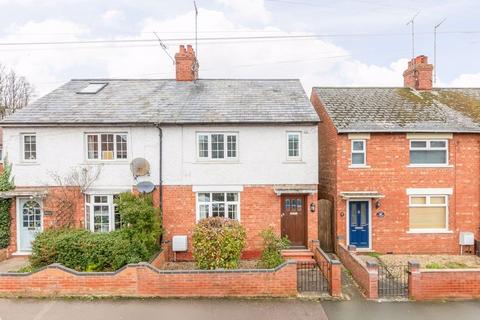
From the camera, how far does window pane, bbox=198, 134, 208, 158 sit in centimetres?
1415

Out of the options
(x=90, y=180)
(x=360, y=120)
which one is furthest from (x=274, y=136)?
(x=90, y=180)

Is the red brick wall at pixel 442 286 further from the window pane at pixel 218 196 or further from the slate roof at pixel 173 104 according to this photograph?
the window pane at pixel 218 196

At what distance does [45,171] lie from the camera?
46.1 ft

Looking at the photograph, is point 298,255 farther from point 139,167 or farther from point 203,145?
point 139,167

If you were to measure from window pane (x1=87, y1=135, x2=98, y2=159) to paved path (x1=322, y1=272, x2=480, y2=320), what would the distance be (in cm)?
1042

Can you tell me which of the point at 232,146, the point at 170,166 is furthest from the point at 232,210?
the point at 170,166

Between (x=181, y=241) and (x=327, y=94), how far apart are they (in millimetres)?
10289

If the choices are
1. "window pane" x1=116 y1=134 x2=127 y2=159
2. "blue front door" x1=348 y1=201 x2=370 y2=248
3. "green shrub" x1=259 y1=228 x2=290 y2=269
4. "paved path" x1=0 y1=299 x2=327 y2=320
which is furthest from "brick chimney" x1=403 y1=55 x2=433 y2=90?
"window pane" x1=116 y1=134 x2=127 y2=159

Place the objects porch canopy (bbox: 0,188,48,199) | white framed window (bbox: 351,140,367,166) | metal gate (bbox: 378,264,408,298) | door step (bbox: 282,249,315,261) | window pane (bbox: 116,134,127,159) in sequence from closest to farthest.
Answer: metal gate (bbox: 378,264,408,298)
door step (bbox: 282,249,315,261)
porch canopy (bbox: 0,188,48,199)
window pane (bbox: 116,134,127,159)
white framed window (bbox: 351,140,367,166)

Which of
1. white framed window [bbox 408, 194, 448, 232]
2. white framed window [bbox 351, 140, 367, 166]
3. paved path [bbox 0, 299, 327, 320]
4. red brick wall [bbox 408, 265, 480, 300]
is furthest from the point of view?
white framed window [bbox 408, 194, 448, 232]

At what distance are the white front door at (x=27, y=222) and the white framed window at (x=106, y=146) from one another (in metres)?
3.17

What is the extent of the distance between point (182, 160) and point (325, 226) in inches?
271

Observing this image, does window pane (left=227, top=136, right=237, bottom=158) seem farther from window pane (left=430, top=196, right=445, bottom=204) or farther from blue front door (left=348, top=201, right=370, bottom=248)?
window pane (left=430, top=196, right=445, bottom=204)

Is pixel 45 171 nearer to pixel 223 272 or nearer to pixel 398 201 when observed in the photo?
pixel 223 272
